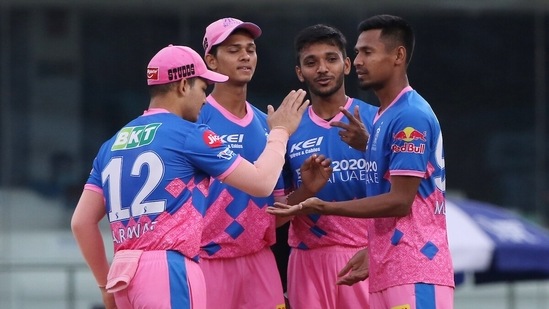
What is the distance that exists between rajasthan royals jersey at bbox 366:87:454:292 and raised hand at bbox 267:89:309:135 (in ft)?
1.61

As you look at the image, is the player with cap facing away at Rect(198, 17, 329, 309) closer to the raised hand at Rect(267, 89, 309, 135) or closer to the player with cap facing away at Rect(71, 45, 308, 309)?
the raised hand at Rect(267, 89, 309, 135)

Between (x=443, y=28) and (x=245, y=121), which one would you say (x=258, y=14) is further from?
(x=245, y=121)

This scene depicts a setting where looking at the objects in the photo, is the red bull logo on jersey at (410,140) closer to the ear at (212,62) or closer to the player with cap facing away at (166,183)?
the player with cap facing away at (166,183)

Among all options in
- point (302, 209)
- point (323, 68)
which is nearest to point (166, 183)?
point (302, 209)

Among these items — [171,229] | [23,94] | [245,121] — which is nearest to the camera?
[171,229]

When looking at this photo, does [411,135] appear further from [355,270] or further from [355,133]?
[355,270]

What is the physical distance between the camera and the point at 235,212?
25.3 ft

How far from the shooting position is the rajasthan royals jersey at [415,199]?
261 inches

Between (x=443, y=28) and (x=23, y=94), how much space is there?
526cm

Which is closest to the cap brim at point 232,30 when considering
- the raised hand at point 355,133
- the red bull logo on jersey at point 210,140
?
the raised hand at point 355,133

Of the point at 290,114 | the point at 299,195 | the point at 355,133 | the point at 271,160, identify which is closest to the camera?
the point at 271,160

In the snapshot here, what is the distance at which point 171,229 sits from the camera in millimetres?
6535

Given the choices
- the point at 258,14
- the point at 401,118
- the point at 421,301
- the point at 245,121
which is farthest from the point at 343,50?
the point at 258,14

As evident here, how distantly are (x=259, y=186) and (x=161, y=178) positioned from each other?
1.75 feet
